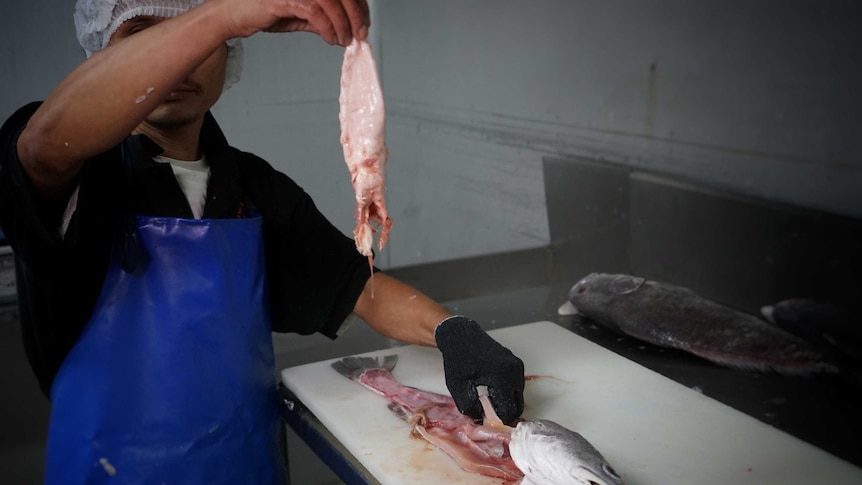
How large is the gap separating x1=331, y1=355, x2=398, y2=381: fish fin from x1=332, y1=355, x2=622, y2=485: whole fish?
24 mm

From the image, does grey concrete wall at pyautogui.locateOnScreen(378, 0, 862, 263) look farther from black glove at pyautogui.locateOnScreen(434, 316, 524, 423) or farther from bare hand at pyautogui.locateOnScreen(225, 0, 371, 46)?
bare hand at pyautogui.locateOnScreen(225, 0, 371, 46)

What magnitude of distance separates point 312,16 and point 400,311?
0.88 m

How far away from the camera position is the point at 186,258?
1678mm

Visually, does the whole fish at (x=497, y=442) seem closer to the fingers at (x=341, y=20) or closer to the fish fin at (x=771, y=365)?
the fingers at (x=341, y=20)

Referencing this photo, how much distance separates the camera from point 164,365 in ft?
5.53

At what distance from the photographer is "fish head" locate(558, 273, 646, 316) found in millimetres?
2559

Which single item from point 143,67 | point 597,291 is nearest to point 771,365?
point 597,291

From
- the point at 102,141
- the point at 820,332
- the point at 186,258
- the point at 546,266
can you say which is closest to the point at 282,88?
the point at 546,266

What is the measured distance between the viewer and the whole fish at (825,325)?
1.80 meters

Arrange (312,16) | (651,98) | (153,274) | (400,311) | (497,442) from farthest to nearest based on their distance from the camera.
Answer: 1. (651,98)
2. (400,311)
3. (153,274)
4. (497,442)
5. (312,16)

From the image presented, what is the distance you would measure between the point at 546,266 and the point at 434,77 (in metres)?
1.00

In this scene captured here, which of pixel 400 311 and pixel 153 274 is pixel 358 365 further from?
pixel 153 274

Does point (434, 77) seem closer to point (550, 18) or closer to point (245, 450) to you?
point (550, 18)

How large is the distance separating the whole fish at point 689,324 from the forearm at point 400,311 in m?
0.74
